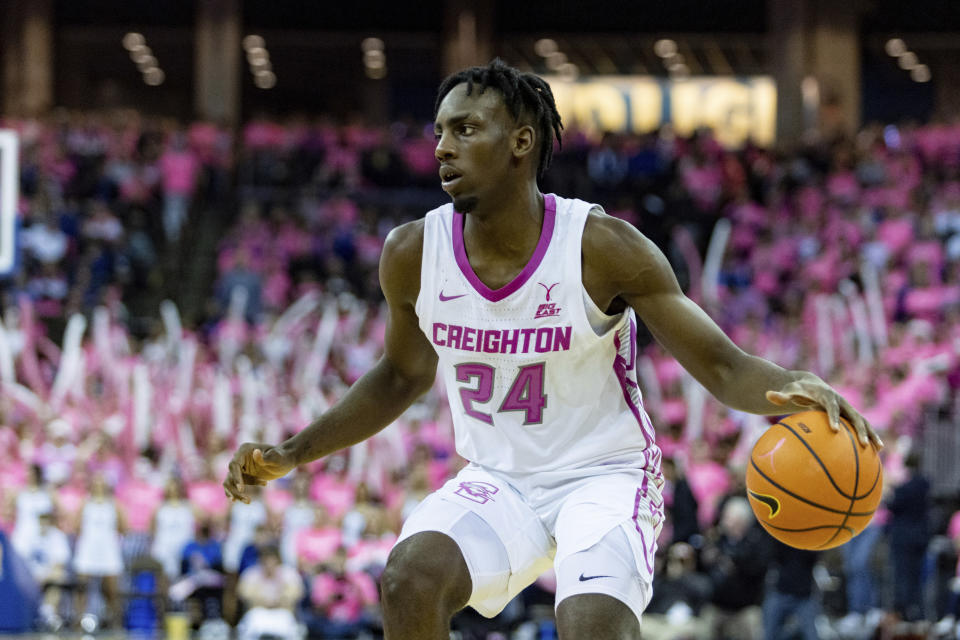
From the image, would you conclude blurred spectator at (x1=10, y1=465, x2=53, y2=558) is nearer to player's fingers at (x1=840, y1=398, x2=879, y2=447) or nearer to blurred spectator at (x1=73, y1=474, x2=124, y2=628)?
blurred spectator at (x1=73, y1=474, x2=124, y2=628)

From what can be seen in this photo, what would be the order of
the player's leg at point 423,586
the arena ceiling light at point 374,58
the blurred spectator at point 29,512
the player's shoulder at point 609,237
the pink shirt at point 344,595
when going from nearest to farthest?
the player's leg at point 423,586 → the player's shoulder at point 609,237 → the pink shirt at point 344,595 → the blurred spectator at point 29,512 → the arena ceiling light at point 374,58

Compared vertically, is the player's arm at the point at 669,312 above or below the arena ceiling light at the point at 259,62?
below

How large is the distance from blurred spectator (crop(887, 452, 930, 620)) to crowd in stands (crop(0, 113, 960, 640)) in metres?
0.02

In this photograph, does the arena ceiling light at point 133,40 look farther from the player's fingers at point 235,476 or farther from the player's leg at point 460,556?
the player's leg at point 460,556

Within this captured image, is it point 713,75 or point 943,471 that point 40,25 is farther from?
point 943,471

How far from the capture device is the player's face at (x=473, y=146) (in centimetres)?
451

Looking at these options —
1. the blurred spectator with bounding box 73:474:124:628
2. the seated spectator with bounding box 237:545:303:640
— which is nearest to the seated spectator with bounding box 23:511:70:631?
the blurred spectator with bounding box 73:474:124:628

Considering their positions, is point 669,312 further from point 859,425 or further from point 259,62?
point 259,62

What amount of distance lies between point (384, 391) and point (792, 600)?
6.80m

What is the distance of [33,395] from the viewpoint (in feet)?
50.0

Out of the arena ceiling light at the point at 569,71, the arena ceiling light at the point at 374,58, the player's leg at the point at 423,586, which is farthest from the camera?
the arena ceiling light at the point at 569,71

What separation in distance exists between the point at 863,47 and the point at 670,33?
3.90m

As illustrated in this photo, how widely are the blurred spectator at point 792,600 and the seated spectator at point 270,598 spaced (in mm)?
3908

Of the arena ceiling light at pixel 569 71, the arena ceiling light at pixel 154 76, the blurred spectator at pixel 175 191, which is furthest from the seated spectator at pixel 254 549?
the arena ceiling light at pixel 154 76
